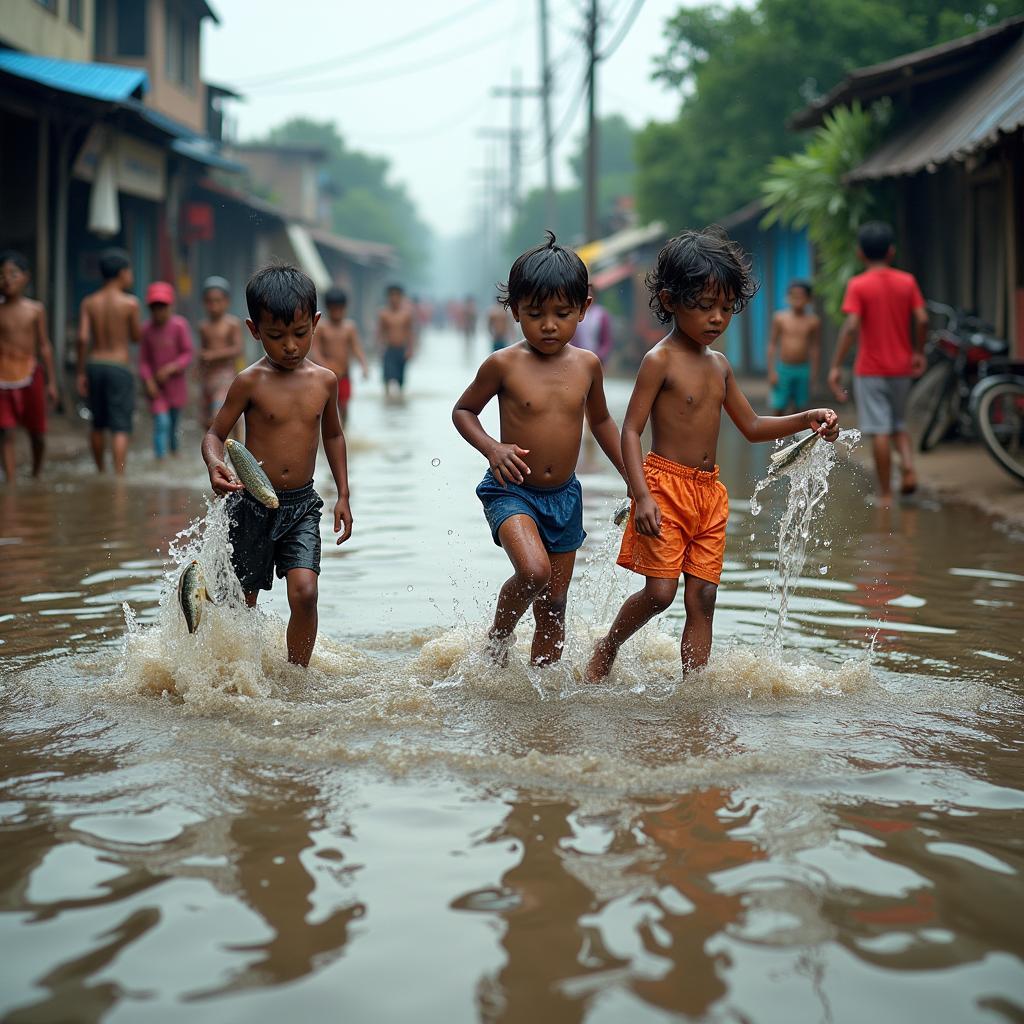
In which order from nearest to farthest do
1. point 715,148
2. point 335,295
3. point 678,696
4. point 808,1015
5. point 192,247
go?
point 808,1015 → point 678,696 → point 335,295 → point 192,247 → point 715,148

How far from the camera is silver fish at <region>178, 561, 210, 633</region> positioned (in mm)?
4605

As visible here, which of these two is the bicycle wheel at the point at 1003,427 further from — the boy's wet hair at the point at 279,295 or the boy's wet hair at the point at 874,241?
the boy's wet hair at the point at 279,295

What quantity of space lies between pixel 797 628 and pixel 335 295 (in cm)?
889

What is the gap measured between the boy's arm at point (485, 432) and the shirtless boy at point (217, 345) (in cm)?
802

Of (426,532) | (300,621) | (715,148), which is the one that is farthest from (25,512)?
(715,148)

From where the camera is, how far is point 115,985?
2568 millimetres

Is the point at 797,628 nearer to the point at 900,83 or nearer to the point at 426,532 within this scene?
the point at 426,532

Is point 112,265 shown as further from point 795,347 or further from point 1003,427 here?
point 1003,427

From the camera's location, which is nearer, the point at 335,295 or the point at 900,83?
Result: the point at 335,295

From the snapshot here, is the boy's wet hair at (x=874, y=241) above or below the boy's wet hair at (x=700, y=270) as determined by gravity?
above

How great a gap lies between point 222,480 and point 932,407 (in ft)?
32.0

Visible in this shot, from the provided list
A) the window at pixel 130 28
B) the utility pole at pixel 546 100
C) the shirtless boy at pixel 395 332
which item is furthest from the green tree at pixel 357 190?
the shirtless boy at pixel 395 332

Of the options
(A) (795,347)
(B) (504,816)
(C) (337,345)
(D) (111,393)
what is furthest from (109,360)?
(B) (504,816)

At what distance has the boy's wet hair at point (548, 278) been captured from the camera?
14.9 feet
